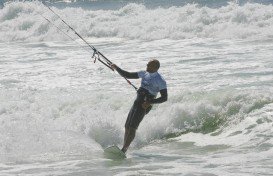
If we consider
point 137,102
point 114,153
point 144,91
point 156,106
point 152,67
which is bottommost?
point 114,153

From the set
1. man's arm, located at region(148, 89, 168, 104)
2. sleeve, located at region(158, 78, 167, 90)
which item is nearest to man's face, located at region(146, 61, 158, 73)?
sleeve, located at region(158, 78, 167, 90)

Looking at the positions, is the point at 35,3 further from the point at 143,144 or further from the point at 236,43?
the point at 143,144

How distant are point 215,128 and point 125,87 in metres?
4.32

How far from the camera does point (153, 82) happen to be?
9.70 m

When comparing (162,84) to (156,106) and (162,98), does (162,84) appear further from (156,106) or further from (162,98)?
(156,106)

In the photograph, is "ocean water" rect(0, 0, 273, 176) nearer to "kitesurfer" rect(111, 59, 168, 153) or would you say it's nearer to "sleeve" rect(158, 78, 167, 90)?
"kitesurfer" rect(111, 59, 168, 153)

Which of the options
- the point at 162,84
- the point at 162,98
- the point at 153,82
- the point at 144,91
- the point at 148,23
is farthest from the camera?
the point at 148,23

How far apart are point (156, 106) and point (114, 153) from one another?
3478mm

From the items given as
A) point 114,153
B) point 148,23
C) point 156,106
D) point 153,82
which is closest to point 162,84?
point 153,82

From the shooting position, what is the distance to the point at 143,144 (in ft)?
38.0

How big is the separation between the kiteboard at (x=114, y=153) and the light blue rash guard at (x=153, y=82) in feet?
3.65

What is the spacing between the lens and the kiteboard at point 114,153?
31.8 ft

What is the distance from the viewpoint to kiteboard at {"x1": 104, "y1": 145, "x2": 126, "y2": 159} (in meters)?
9.69

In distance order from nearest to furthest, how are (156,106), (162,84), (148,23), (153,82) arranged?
1. (162,84)
2. (153,82)
3. (156,106)
4. (148,23)
